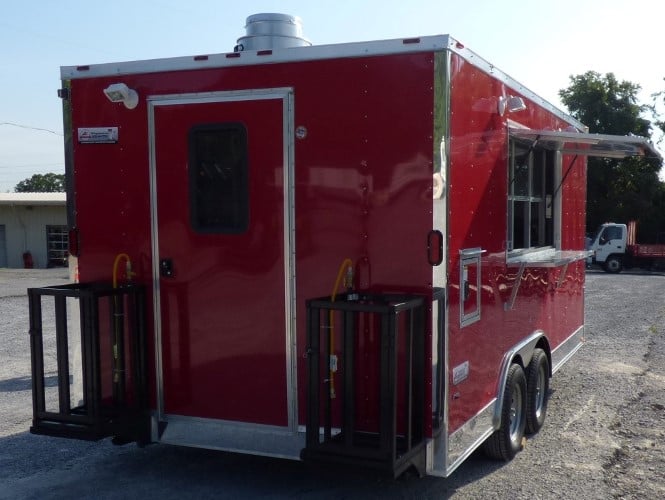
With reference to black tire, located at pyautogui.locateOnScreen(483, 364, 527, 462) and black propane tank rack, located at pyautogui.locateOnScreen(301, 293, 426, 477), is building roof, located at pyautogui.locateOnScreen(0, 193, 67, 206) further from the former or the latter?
black propane tank rack, located at pyautogui.locateOnScreen(301, 293, 426, 477)

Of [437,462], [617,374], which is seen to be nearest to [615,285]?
[617,374]

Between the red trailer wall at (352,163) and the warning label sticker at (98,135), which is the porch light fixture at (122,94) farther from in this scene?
the warning label sticker at (98,135)

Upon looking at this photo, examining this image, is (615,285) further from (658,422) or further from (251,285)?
(251,285)

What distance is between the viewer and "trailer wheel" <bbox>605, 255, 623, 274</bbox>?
26203mm

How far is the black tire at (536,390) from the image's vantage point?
5641 millimetres

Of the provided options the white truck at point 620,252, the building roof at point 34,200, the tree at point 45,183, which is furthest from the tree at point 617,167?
the tree at point 45,183

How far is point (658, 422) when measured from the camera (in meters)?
6.20

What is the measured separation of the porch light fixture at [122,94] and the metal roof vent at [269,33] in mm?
795

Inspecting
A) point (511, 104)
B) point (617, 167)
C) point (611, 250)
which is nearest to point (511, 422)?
point (511, 104)

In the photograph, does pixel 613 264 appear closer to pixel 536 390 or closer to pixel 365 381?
pixel 536 390

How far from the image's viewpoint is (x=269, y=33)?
4805 mm

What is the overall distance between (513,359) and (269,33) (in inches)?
110

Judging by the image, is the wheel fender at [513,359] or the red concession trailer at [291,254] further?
the wheel fender at [513,359]

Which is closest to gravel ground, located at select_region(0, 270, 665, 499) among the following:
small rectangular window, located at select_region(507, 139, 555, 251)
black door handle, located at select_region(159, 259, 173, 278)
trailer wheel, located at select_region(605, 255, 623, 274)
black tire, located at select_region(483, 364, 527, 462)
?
black tire, located at select_region(483, 364, 527, 462)
